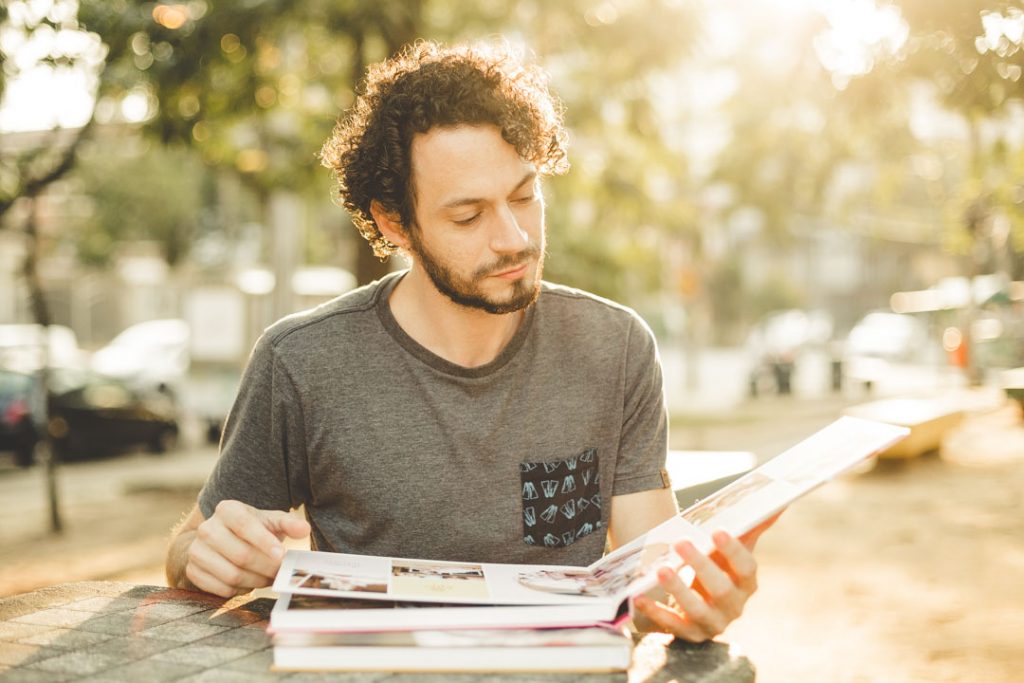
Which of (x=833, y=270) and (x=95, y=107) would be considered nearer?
(x=95, y=107)

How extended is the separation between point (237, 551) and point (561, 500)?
710 millimetres

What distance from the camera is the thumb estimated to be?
1.79 metres

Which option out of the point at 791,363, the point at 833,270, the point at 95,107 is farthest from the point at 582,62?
the point at 833,270

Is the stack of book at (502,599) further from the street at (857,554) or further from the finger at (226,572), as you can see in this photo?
the street at (857,554)

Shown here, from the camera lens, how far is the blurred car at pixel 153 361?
18.5 m

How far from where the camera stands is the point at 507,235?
7.42 feet

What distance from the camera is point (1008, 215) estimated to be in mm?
14602

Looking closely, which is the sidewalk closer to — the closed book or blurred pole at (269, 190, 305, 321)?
blurred pole at (269, 190, 305, 321)

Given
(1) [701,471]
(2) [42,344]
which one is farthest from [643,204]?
(1) [701,471]

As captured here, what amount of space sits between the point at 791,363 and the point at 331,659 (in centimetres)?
2256

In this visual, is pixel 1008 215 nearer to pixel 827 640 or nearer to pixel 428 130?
pixel 827 640

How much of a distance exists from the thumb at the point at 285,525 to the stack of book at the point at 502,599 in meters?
0.04

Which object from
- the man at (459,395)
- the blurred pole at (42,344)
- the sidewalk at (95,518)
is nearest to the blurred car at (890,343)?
the sidewalk at (95,518)

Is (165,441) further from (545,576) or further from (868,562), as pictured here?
(545,576)
